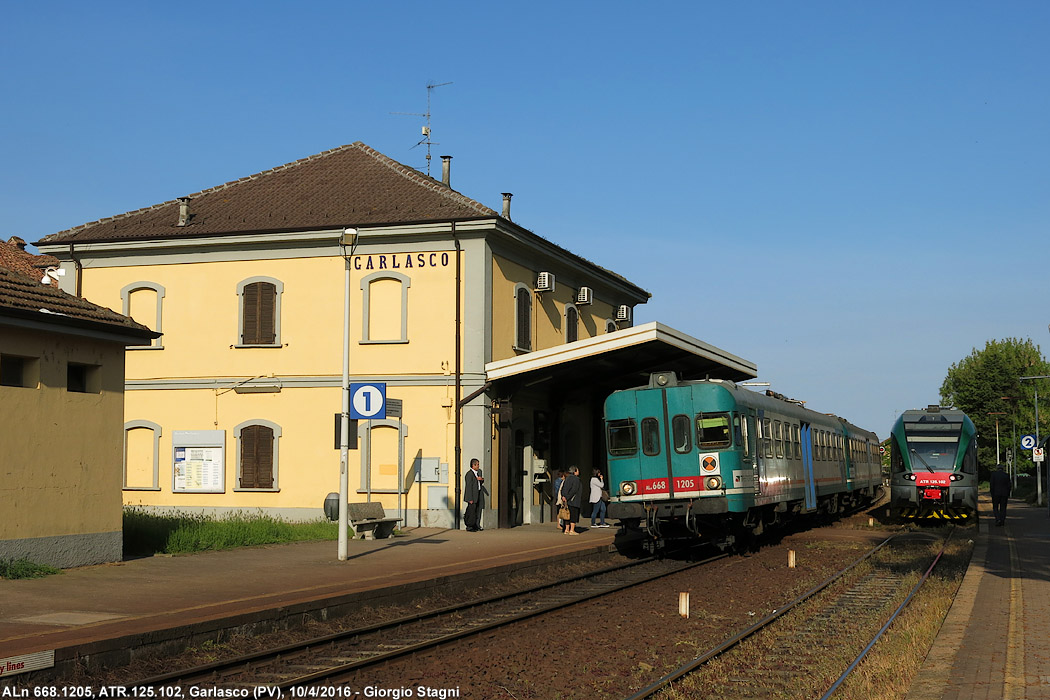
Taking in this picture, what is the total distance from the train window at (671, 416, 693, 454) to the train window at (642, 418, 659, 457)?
0.34 m

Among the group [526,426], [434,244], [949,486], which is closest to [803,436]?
[949,486]

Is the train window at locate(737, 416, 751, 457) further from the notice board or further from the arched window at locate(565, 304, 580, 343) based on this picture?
the notice board

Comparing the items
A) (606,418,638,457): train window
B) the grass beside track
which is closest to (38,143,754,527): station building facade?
(606,418,638,457): train window

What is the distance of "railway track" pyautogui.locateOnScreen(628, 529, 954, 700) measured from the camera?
9430 millimetres

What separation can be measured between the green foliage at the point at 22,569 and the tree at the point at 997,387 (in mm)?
74708

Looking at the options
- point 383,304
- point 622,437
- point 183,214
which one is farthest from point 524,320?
point 183,214

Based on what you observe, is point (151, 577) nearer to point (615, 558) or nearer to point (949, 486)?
point (615, 558)

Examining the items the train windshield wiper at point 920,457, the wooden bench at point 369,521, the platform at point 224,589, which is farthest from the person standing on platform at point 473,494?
the train windshield wiper at point 920,457

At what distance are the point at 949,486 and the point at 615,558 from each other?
11086mm

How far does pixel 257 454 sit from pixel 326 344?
10.8 feet

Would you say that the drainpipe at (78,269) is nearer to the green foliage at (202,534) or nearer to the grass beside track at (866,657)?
the green foliage at (202,534)

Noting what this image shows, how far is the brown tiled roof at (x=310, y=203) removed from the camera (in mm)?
27156

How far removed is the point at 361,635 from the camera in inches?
452

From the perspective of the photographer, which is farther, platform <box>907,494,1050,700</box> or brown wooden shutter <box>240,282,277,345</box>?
brown wooden shutter <box>240,282,277,345</box>
